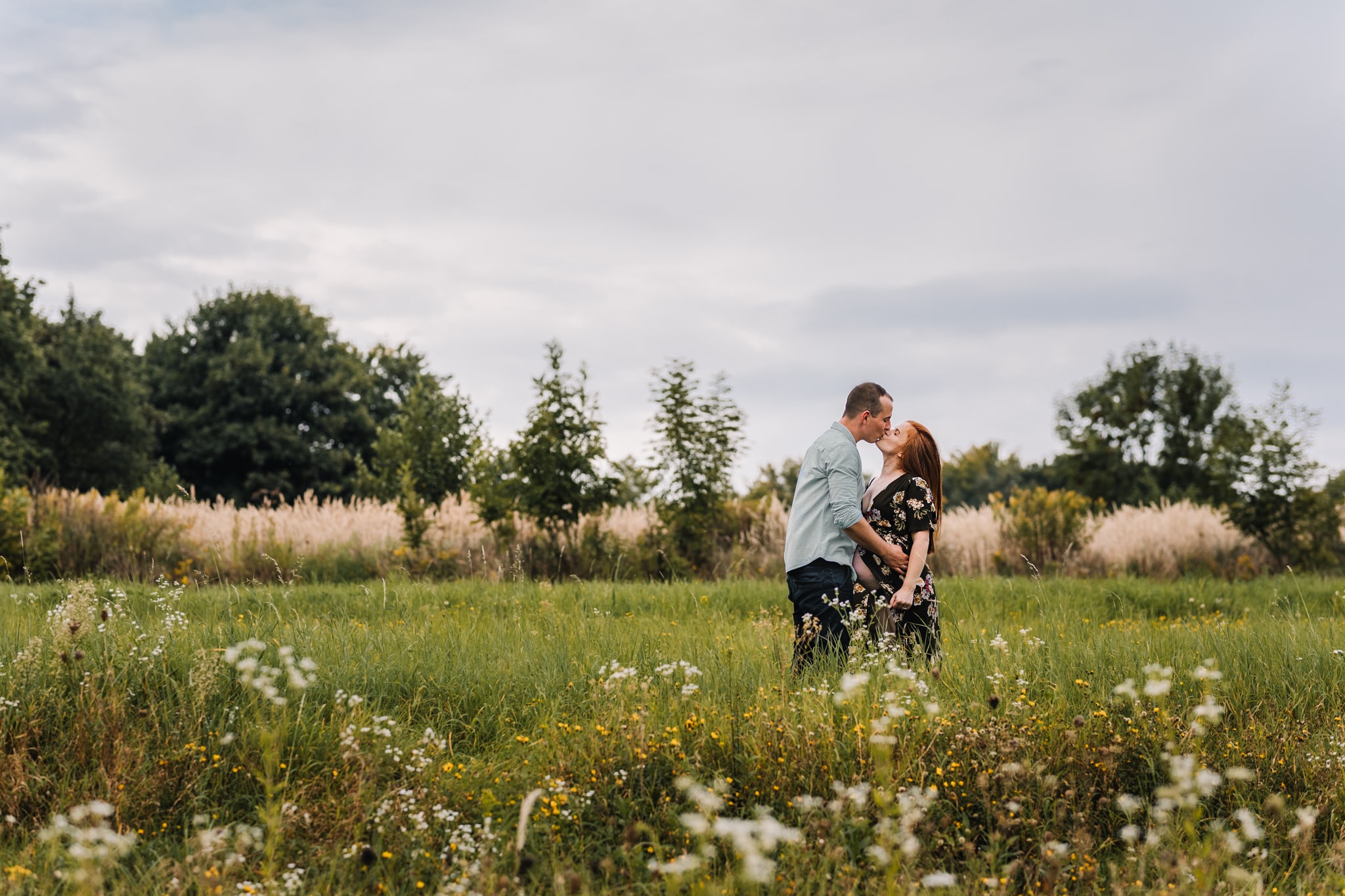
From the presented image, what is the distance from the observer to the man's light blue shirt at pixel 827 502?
17.9 ft

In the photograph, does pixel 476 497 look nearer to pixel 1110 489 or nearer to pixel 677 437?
pixel 677 437

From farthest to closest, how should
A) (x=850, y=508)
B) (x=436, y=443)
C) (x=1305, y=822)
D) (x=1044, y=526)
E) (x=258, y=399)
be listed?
(x=258, y=399), (x=436, y=443), (x=1044, y=526), (x=850, y=508), (x=1305, y=822)

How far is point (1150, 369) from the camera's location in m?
41.7

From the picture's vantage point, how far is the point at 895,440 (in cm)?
585

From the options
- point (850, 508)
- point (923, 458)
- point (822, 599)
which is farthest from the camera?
point (923, 458)

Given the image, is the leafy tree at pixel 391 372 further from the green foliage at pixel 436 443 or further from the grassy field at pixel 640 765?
the grassy field at pixel 640 765

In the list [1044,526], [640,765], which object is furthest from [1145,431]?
[640,765]

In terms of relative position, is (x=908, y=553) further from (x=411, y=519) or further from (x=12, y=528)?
(x=12, y=528)

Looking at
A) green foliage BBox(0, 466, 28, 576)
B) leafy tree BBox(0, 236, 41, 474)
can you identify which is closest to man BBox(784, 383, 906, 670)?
green foliage BBox(0, 466, 28, 576)

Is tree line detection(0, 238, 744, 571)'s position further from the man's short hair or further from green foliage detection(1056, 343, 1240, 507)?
green foliage detection(1056, 343, 1240, 507)

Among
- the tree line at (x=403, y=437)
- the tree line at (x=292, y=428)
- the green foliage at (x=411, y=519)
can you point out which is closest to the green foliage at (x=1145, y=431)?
the tree line at (x=403, y=437)

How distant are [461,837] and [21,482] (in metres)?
29.9

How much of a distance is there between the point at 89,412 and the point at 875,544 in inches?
1422

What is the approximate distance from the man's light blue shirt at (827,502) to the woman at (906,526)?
0.68 ft
